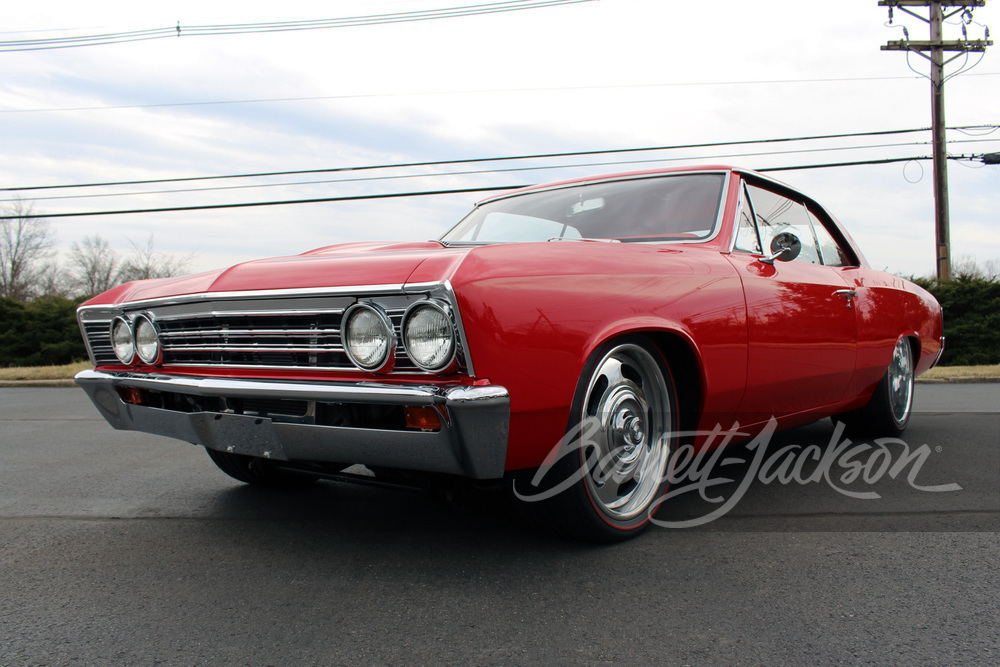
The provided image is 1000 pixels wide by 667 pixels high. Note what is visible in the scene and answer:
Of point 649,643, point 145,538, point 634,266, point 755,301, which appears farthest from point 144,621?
point 755,301

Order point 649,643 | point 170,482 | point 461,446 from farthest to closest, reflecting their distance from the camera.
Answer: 1. point 170,482
2. point 461,446
3. point 649,643

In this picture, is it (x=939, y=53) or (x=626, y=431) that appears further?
(x=939, y=53)

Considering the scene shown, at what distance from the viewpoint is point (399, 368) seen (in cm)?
207

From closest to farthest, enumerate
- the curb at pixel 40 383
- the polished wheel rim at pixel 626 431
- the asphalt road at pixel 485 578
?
the asphalt road at pixel 485 578, the polished wheel rim at pixel 626 431, the curb at pixel 40 383

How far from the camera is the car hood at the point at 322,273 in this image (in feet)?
6.81

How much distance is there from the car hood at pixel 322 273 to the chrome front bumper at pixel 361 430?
297 mm

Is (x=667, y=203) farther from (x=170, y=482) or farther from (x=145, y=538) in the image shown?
(x=170, y=482)

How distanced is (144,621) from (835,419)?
4477 millimetres

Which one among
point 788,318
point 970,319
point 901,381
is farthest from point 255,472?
point 970,319

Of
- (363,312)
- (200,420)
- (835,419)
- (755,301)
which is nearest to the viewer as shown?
(363,312)

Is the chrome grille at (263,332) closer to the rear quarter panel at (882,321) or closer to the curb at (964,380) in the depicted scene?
the rear quarter panel at (882,321)

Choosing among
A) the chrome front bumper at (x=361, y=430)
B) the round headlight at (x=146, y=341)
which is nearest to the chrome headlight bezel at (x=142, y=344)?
the round headlight at (x=146, y=341)

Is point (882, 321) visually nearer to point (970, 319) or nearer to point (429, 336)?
point (429, 336)

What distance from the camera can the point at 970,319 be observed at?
14438 millimetres
